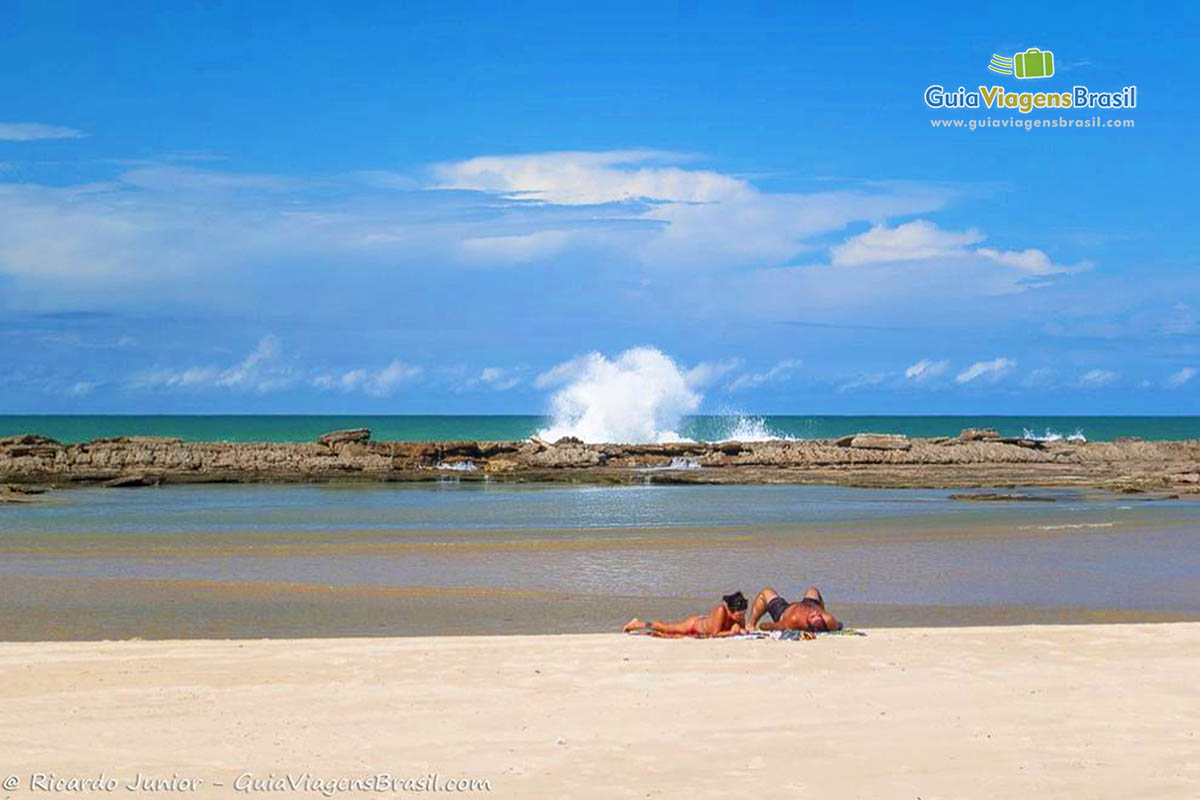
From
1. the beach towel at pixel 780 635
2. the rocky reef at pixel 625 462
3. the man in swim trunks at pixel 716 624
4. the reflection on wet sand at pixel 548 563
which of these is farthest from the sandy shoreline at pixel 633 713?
the rocky reef at pixel 625 462

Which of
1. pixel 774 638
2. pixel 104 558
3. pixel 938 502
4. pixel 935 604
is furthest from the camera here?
pixel 938 502

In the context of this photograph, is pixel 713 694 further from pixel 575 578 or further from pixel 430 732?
pixel 575 578

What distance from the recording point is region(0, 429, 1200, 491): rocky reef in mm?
35844

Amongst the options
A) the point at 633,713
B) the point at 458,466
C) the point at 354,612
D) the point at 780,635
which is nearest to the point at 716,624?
the point at 780,635

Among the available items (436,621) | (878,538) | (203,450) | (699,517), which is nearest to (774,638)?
(436,621)

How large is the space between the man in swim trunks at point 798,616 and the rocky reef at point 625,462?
2451 cm

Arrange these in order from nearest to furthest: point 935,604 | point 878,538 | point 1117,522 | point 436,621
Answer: point 436,621 < point 935,604 < point 878,538 < point 1117,522

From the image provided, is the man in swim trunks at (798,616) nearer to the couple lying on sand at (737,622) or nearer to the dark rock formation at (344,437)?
the couple lying on sand at (737,622)

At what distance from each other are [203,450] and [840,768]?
36.4 metres

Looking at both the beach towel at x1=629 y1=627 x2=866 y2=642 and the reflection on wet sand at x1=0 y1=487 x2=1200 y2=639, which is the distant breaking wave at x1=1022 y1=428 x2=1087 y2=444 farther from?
the beach towel at x1=629 y1=627 x2=866 y2=642

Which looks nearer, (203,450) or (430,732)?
(430,732)

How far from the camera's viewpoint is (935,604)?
13.7m

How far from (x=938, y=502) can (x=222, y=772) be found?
2546 centimetres

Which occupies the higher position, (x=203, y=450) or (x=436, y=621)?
(x=203, y=450)
